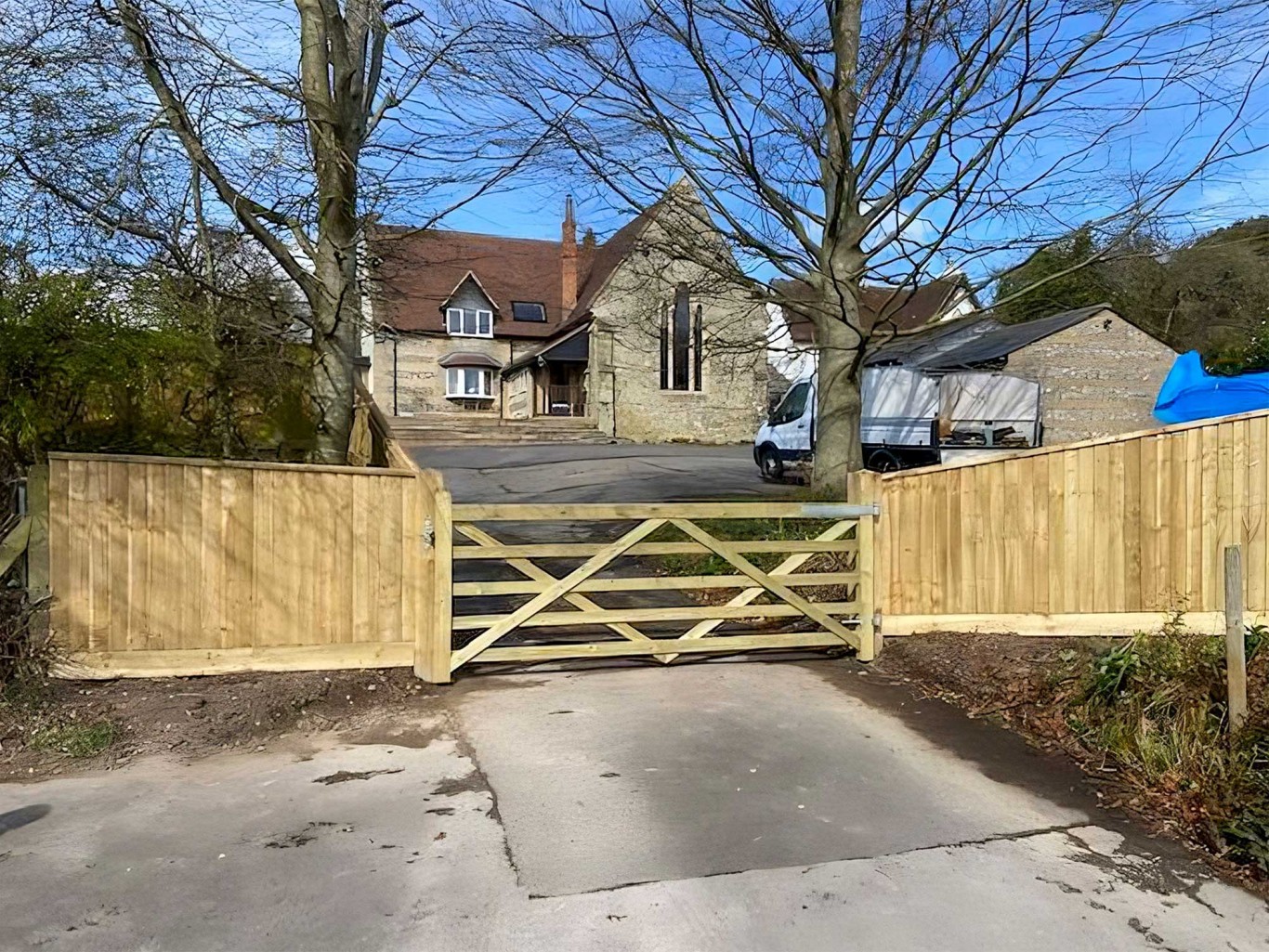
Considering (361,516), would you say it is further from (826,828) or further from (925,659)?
(925,659)

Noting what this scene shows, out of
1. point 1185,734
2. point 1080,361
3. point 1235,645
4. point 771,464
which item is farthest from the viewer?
point 1080,361

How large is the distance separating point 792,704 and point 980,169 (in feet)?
21.5

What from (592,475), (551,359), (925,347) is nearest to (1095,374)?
(925,347)

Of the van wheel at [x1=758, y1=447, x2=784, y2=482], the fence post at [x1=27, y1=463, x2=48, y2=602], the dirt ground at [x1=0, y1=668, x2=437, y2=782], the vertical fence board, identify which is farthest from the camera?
the van wheel at [x1=758, y1=447, x2=784, y2=482]

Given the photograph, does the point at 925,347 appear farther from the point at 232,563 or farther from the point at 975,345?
the point at 232,563

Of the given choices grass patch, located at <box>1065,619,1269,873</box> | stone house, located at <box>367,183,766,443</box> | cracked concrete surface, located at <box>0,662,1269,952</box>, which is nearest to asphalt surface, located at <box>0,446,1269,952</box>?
cracked concrete surface, located at <box>0,662,1269,952</box>

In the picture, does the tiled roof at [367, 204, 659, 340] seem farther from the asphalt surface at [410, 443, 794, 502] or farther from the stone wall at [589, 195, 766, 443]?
the asphalt surface at [410, 443, 794, 502]

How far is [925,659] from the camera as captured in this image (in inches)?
266

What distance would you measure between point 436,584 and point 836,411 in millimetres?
6759

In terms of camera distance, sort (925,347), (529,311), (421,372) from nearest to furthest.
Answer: (925,347), (421,372), (529,311)

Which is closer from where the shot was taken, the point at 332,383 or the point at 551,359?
the point at 332,383

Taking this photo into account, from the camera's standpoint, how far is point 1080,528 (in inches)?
284

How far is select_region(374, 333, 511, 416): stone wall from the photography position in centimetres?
3950

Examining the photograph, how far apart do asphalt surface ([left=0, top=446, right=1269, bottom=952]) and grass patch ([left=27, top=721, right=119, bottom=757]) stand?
0.31 meters
